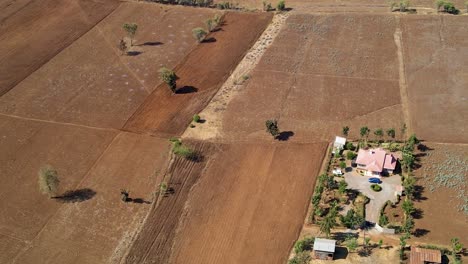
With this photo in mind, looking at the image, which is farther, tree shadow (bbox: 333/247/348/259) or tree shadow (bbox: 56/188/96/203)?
tree shadow (bbox: 56/188/96/203)

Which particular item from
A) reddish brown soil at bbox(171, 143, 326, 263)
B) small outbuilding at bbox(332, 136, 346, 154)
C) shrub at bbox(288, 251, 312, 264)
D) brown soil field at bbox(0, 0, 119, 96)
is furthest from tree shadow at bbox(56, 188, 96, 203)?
small outbuilding at bbox(332, 136, 346, 154)

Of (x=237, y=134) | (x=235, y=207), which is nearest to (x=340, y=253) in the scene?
(x=235, y=207)

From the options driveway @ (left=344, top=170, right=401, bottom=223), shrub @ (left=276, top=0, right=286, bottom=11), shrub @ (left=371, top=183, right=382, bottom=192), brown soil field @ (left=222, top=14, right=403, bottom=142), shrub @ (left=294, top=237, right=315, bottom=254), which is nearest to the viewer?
shrub @ (left=294, top=237, right=315, bottom=254)

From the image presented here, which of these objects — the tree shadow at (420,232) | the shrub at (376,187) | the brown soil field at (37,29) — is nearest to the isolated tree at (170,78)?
the brown soil field at (37,29)

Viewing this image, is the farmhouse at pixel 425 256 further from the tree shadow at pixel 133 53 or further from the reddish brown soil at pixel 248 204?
the tree shadow at pixel 133 53

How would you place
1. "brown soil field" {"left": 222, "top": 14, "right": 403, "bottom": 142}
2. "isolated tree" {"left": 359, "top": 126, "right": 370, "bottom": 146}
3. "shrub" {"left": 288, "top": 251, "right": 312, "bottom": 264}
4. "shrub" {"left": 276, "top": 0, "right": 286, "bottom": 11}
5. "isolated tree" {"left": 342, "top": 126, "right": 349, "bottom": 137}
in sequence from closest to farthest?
"shrub" {"left": 288, "top": 251, "right": 312, "bottom": 264}
"isolated tree" {"left": 359, "top": 126, "right": 370, "bottom": 146}
"isolated tree" {"left": 342, "top": 126, "right": 349, "bottom": 137}
"brown soil field" {"left": 222, "top": 14, "right": 403, "bottom": 142}
"shrub" {"left": 276, "top": 0, "right": 286, "bottom": 11}

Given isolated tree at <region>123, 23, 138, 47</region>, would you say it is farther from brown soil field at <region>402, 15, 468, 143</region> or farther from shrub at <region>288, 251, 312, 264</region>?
shrub at <region>288, 251, 312, 264</region>

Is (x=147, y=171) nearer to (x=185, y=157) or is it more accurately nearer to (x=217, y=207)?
(x=185, y=157)
